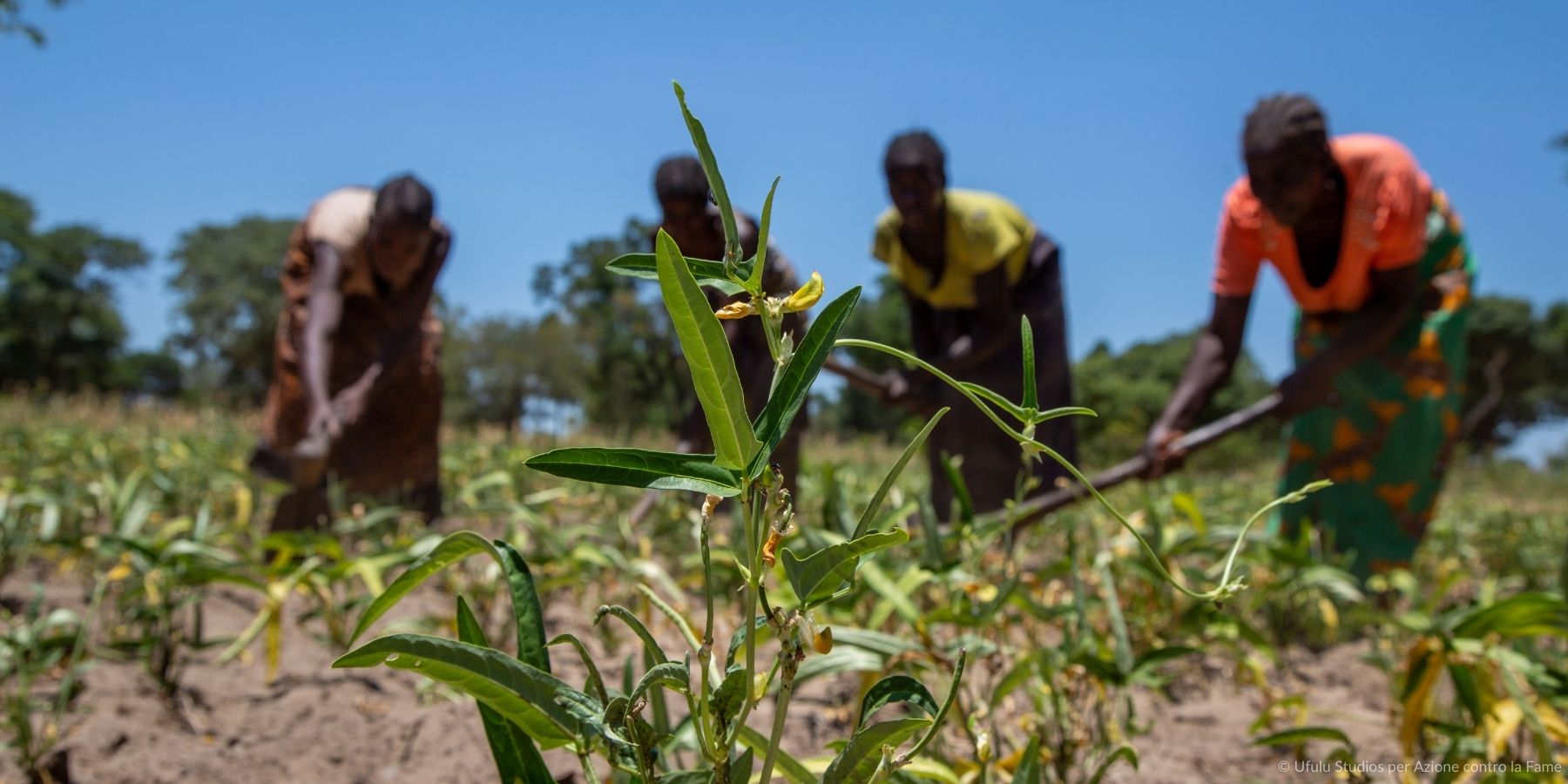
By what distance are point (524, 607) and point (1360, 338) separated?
3.27 m

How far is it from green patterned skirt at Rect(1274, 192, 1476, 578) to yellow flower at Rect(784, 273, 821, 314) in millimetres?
3292

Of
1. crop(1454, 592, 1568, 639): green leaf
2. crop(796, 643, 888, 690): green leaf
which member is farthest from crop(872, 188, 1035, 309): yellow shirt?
crop(796, 643, 888, 690): green leaf

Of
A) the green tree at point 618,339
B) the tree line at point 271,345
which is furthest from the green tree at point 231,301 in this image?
the green tree at point 618,339

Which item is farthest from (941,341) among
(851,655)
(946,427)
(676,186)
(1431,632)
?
(851,655)

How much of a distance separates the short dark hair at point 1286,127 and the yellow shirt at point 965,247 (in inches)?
32.2

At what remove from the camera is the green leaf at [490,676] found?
0.72 metres

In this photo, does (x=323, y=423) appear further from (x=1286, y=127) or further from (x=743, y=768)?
(x=743, y=768)

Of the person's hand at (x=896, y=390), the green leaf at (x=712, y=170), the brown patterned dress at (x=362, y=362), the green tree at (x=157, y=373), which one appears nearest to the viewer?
the green leaf at (x=712, y=170)

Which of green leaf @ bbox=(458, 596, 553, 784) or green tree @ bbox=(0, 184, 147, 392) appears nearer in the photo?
green leaf @ bbox=(458, 596, 553, 784)

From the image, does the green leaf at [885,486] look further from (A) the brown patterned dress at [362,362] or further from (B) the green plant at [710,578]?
(A) the brown patterned dress at [362,362]

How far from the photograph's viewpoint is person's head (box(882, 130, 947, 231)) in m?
3.52

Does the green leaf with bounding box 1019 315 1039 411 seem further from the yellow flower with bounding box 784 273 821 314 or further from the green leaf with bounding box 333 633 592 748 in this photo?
the green leaf with bounding box 333 633 592 748

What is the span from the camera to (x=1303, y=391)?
3627mm

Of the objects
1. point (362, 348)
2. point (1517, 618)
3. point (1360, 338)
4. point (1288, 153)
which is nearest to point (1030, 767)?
point (1517, 618)
